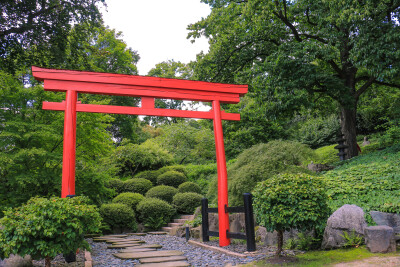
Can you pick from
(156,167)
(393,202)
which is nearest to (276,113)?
(393,202)

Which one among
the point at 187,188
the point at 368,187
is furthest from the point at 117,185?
the point at 368,187

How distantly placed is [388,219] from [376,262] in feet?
5.28

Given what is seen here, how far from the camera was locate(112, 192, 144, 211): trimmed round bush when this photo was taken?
1105cm

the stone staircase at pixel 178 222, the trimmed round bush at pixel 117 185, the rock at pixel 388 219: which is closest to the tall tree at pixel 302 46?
the rock at pixel 388 219

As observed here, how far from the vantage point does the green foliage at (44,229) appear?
12.2ft

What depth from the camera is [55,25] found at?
9.32 meters

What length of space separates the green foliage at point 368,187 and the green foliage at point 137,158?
8.20 meters

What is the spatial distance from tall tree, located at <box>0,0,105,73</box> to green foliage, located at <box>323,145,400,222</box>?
8.48 meters

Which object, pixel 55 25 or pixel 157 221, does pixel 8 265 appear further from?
pixel 55 25

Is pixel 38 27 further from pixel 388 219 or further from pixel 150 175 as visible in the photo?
pixel 388 219

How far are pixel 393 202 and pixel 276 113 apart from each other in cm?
538

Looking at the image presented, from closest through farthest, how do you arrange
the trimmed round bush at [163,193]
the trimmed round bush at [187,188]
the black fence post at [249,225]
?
the black fence post at [249,225] → the trimmed round bush at [163,193] → the trimmed round bush at [187,188]

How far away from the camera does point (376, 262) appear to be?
4.11 meters

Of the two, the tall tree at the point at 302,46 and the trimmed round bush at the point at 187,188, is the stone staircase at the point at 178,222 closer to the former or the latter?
the trimmed round bush at the point at 187,188
